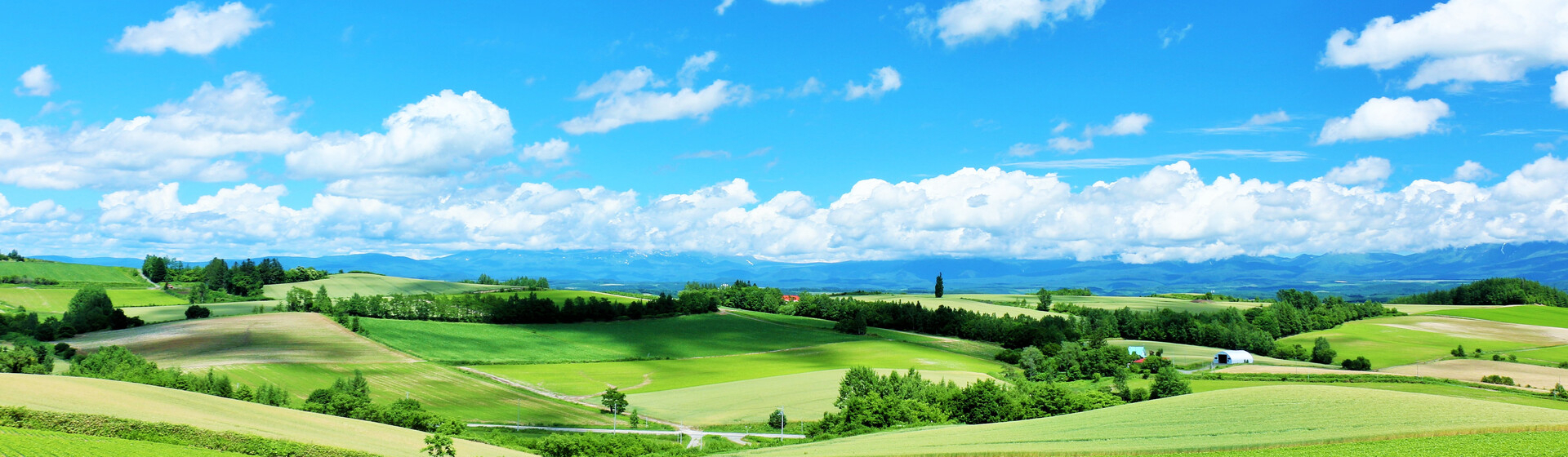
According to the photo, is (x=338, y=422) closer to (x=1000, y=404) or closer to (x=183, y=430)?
(x=183, y=430)

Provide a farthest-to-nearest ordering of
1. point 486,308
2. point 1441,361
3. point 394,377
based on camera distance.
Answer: point 486,308 < point 1441,361 < point 394,377

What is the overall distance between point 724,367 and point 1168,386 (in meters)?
47.4

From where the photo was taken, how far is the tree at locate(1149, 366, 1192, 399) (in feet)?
219

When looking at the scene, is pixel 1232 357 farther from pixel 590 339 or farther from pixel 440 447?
pixel 440 447

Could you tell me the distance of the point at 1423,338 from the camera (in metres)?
110

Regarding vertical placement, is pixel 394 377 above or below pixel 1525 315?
below

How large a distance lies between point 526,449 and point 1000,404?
110 ft

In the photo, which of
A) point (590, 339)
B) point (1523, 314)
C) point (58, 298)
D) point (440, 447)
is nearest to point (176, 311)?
point (58, 298)

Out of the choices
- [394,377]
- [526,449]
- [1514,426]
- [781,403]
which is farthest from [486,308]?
[1514,426]

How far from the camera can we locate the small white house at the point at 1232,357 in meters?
102

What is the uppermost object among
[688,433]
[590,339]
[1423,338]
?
[1423,338]

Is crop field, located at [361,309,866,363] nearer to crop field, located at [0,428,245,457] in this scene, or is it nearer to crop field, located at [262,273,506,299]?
crop field, located at [262,273,506,299]

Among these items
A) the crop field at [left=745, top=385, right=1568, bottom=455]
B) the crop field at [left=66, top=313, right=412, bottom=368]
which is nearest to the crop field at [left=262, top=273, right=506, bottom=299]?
the crop field at [left=66, top=313, right=412, bottom=368]

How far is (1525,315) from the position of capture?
420 ft
